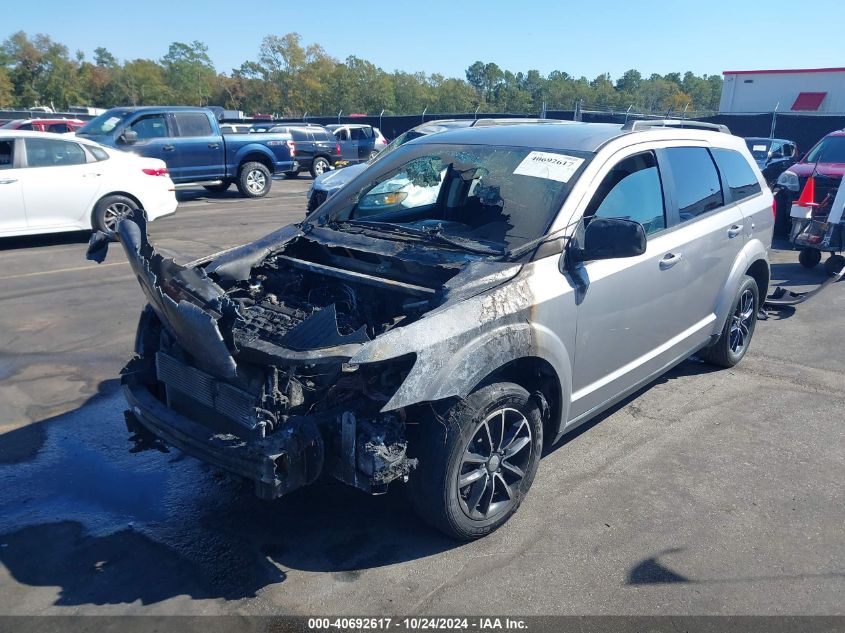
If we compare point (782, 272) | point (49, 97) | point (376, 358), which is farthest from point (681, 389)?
point (49, 97)

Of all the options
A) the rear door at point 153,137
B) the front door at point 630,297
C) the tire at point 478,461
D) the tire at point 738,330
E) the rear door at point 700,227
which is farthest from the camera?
the rear door at point 153,137

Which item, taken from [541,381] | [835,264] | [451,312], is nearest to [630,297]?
[541,381]

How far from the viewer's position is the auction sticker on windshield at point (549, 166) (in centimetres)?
394

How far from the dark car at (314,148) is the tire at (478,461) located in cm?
2007

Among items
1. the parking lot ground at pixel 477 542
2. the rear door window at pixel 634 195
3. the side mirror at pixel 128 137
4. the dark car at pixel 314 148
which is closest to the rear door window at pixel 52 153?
the side mirror at pixel 128 137

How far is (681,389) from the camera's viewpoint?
17.7ft

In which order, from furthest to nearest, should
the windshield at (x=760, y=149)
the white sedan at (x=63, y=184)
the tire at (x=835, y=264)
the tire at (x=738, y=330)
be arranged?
the windshield at (x=760, y=149)
the white sedan at (x=63, y=184)
the tire at (x=835, y=264)
the tire at (x=738, y=330)

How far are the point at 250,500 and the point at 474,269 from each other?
1.80m

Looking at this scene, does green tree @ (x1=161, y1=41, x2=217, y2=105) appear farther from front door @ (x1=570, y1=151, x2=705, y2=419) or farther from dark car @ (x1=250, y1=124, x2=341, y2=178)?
front door @ (x1=570, y1=151, x2=705, y2=419)

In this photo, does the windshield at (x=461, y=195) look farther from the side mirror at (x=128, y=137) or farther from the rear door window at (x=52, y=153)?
the side mirror at (x=128, y=137)

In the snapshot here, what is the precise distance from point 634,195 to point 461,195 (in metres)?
1.14

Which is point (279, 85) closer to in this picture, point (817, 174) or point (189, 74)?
point (189, 74)

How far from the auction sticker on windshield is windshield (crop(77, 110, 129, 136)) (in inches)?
512

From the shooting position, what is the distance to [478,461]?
3.34 metres
